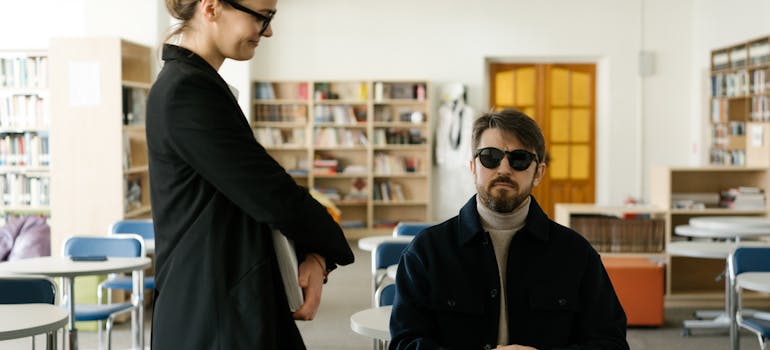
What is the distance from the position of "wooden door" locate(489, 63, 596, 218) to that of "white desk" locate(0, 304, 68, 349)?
982cm

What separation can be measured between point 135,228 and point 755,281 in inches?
161

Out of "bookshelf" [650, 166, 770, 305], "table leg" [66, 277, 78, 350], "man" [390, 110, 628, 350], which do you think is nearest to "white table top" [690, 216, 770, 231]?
"bookshelf" [650, 166, 770, 305]

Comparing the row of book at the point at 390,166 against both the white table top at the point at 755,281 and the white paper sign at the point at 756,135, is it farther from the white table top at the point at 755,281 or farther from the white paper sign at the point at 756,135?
the white table top at the point at 755,281

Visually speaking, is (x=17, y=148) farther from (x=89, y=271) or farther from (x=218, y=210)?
(x=218, y=210)

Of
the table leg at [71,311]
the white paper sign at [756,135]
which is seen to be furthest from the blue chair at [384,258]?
the white paper sign at [756,135]

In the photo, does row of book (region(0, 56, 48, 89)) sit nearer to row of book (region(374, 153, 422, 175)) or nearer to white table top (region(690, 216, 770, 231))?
white table top (region(690, 216, 770, 231))

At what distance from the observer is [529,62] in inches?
514

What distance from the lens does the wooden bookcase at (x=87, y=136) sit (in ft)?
23.7

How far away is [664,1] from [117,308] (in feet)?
30.8

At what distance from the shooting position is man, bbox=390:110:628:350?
2250 millimetres

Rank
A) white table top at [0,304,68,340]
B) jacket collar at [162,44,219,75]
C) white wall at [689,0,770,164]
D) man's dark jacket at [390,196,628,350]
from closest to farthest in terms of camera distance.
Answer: jacket collar at [162,44,219,75], man's dark jacket at [390,196,628,350], white table top at [0,304,68,340], white wall at [689,0,770,164]

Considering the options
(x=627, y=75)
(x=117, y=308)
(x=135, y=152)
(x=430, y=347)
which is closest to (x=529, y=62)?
(x=627, y=75)

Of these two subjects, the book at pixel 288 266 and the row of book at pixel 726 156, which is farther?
the row of book at pixel 726 156

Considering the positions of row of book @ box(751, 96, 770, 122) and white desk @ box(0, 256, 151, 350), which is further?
row of book @ box(751, 96, 770, 122)
